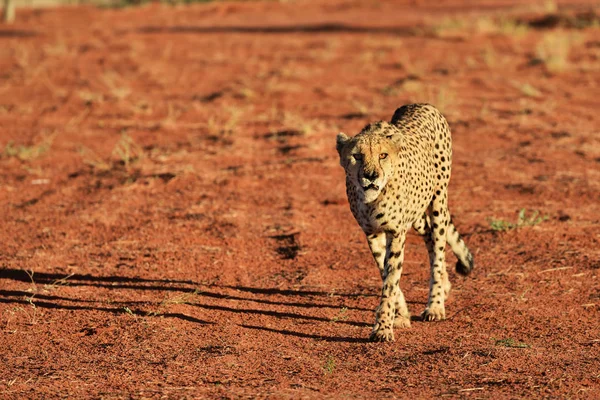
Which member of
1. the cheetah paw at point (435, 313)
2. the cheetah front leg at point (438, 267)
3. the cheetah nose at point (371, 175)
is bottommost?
the cheetah paw at point (435, 313)

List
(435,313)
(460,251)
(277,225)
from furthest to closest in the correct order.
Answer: (277,225) → (460,251) → (435,313)

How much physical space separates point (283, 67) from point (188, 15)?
37.5 feet

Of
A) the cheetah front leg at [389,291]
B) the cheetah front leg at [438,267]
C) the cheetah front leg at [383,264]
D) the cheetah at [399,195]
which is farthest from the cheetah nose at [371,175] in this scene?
the cheetah front leg at [438,267]

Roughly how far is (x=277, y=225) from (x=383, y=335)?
3.19m

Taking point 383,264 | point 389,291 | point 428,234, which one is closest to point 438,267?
point 428,234

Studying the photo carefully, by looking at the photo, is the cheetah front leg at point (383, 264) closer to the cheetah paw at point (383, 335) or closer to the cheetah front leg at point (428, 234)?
the cheetah paw at point (383, 335)

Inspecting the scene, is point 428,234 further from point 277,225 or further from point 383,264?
point 277,225

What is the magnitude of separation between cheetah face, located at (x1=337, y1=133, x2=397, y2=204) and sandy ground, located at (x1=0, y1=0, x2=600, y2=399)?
1.03 m

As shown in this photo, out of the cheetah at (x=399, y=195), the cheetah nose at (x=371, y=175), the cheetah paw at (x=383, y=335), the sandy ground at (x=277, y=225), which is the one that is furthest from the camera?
the cheetah paw at (x=383, y=335)

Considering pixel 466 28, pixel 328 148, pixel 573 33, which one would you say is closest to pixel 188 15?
pixel 466 28

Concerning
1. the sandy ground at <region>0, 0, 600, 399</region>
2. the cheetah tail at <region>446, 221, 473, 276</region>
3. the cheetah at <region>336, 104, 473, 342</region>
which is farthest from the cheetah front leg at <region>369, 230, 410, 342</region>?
the cheetah tail at <region>446, 221, 473, 276</region>

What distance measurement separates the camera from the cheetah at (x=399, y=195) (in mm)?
6000

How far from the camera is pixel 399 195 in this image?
244 inches

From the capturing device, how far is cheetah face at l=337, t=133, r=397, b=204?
5906 mm
